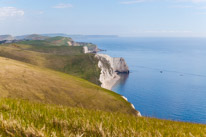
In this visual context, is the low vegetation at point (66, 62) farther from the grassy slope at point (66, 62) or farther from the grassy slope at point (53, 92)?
the grassy slope at point (53, 92)

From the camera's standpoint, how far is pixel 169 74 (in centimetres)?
19675

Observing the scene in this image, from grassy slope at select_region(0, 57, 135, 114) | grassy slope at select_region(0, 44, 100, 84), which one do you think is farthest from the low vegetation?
grassy slope at select_region(0, 57, 135, 114)

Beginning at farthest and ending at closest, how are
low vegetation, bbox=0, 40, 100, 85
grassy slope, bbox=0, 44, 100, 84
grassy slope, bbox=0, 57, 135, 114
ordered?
grassy slope, bbox=0, 44, 100, 84 → low vegetation, bbox=0, 40, 100, 85 → grassy slope, bbox=0, 57, 135, 114

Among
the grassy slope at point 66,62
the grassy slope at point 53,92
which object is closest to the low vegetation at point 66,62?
the grassy slope at point 66,62

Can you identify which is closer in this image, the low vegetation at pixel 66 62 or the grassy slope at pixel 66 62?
the low vegetation at pixel 66 62

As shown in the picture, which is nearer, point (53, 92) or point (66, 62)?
point (53, 92)

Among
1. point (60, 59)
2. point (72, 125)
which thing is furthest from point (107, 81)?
point (72, 125)

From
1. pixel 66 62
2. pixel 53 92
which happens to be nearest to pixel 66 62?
pixel 66 62

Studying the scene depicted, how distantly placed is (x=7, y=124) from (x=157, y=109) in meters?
119

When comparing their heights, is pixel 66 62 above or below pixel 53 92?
above

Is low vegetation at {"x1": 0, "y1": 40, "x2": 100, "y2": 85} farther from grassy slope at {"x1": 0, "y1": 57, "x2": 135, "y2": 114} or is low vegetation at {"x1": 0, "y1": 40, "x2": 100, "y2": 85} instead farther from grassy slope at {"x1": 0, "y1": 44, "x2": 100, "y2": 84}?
grassy slope at {"x1": 0, "y1": 57, "x2": 135, "y2": 114}

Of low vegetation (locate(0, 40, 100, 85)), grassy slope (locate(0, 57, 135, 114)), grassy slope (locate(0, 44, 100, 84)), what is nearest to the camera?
grassy slope (locate(0, 57, 135, 114))

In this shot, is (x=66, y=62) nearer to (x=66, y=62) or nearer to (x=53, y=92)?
(x=66, y=62)

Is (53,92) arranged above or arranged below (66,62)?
below
